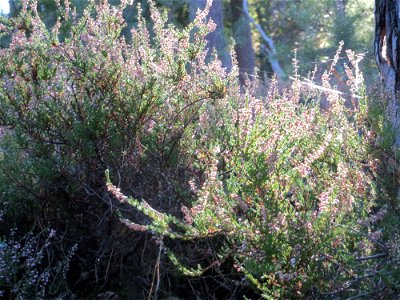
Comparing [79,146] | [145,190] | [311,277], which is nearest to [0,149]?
[79,146]

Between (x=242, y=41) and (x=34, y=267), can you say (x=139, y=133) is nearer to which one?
(x=34, y=267)

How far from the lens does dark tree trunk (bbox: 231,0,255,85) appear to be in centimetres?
1709

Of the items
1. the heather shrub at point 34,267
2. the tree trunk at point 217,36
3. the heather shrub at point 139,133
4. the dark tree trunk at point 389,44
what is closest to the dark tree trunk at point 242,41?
the tree trunk at point 217,36

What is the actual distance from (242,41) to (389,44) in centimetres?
1289

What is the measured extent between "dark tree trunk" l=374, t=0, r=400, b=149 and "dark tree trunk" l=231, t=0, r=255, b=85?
402 inches

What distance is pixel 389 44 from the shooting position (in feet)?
14.5

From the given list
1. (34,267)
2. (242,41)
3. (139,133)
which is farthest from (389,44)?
(242,41)

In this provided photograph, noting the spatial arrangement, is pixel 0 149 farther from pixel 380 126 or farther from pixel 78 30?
pixel 380 126

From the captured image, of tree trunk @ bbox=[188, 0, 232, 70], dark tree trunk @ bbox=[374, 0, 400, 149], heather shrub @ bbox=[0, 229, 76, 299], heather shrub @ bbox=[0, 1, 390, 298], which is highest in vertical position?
tree trunk @ bbox=[188, 0, 232, 70]

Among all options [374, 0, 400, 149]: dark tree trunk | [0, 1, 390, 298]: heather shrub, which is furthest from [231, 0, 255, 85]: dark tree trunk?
[0, 1, 390, 298]: heather shrub

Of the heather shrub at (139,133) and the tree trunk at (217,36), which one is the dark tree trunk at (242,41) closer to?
the tree trunk at (217,36)

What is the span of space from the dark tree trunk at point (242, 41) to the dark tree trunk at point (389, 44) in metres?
10.2

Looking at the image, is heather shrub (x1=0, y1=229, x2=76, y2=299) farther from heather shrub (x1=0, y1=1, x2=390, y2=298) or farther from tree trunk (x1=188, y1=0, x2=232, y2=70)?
tree trunk (x1=188, y1=0, x2=232, y2=70)

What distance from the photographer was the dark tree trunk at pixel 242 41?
17094 millimetres
